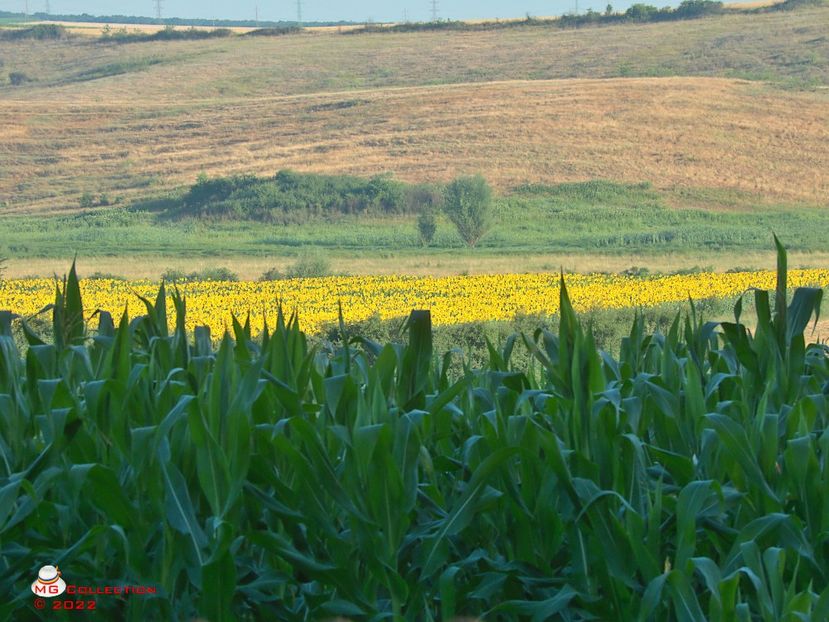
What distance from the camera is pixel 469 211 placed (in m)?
55.6

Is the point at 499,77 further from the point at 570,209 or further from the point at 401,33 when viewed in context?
the point at 570,209

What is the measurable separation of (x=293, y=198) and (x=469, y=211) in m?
15.6

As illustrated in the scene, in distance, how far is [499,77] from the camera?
9531 cm

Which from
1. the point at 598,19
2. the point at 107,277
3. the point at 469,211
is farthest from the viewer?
the point at 598,19

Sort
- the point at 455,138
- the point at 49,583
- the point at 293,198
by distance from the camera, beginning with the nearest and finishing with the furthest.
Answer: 1. the point at 49,583
2. the point at 293,198
3. the point at 455,138

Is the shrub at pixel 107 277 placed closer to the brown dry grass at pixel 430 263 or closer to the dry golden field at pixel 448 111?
the brown dry grass at pixel 430 263

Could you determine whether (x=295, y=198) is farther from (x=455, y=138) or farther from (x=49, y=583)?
(x=49, y=583)

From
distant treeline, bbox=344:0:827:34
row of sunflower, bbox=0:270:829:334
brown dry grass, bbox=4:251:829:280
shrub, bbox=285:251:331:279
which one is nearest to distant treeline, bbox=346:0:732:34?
distant treeline, bbox=344:0:827:34

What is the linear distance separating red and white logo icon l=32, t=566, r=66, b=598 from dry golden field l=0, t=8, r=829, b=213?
215 feet

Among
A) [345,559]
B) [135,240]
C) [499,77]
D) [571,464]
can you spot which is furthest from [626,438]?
[499,77]

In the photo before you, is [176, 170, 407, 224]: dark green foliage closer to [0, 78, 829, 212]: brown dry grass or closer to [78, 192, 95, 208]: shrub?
[0, 78, 829, 212]: brown dry grass

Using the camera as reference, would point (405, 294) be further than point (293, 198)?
No

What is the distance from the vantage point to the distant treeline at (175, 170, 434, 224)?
2618 inches

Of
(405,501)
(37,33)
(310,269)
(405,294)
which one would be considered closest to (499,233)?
(310,269)
